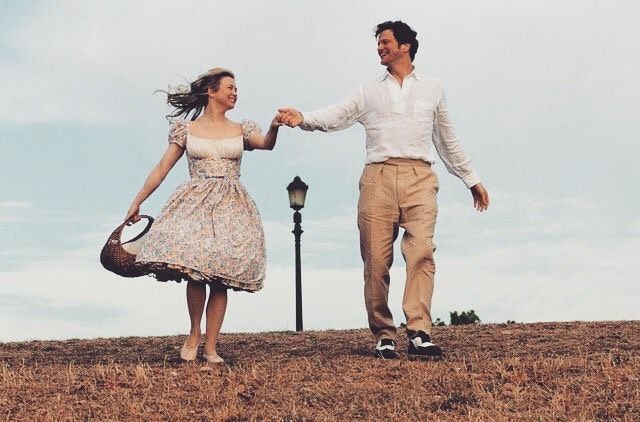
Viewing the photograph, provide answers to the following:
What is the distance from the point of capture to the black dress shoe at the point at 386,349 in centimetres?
938

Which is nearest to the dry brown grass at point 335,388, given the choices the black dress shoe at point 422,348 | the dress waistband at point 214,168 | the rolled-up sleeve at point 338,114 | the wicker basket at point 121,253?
the black dress shoe at point 422,348

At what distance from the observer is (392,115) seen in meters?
9.31

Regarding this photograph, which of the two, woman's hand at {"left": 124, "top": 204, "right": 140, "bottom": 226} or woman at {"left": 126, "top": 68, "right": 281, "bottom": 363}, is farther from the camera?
woman's hand at {"left": 124, "top": 204, "right": 140, "bottom": 226}

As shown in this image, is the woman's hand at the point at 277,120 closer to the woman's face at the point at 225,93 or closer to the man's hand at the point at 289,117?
the man's hand at the point at 289,117

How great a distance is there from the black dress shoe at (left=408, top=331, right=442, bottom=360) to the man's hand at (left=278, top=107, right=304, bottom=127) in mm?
2146

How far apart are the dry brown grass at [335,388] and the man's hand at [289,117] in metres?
2.10

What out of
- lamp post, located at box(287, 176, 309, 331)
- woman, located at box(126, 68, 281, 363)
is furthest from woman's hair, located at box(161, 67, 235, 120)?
lamp post, located at box(287, 176, 309, 331)

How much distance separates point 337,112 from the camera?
9.44m

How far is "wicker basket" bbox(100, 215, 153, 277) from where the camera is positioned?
941cm

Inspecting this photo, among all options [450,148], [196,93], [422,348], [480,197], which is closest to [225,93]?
[196,93]

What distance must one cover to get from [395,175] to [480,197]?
1.24m

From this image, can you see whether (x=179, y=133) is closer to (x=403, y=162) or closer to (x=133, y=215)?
(x=133, y=215)

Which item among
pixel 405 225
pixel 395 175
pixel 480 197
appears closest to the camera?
pixel 395 175

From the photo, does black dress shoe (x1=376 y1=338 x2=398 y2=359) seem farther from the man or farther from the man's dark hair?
the man's dark hair
